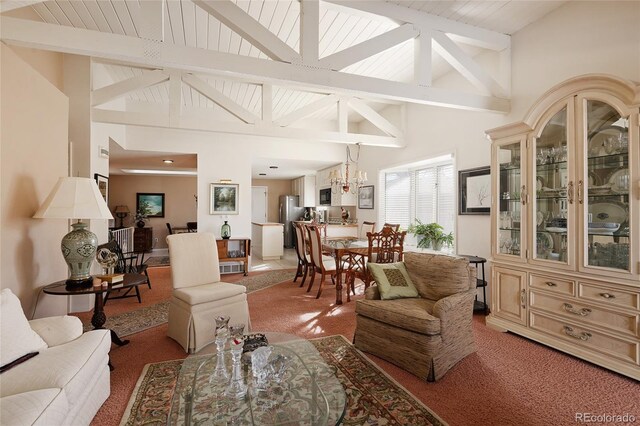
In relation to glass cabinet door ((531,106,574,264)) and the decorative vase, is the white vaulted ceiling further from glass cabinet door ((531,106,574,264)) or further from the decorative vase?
the decorative vase

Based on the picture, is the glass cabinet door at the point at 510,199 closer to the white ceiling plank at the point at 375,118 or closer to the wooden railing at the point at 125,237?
the white ceiling plank at the point at 375,118

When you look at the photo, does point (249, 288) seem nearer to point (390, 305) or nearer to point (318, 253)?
point (318, 253)

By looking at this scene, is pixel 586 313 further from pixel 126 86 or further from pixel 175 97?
pixel 126 86

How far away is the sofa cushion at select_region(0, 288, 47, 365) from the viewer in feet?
5.53

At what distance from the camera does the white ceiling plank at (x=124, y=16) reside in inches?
119

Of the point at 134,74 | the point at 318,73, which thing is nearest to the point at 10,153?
the point at 318,73

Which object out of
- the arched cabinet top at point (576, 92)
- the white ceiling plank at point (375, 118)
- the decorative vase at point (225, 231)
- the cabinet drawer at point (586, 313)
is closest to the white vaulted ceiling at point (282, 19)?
the arched cabinet top at point (576, 92)

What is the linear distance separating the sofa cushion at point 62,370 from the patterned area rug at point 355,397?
1.21ft

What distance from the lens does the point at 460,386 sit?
7.23 ft

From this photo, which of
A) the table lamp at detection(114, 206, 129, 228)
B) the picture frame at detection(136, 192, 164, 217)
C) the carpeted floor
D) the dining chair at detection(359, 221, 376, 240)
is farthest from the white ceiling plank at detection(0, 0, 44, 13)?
the picture frame at detection(136, 192, 164, 217)

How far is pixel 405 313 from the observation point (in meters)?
2.43

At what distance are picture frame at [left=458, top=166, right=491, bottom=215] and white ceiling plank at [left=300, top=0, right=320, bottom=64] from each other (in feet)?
8.41

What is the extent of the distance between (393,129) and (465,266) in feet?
10.8

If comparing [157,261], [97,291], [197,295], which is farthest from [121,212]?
[197,295]
